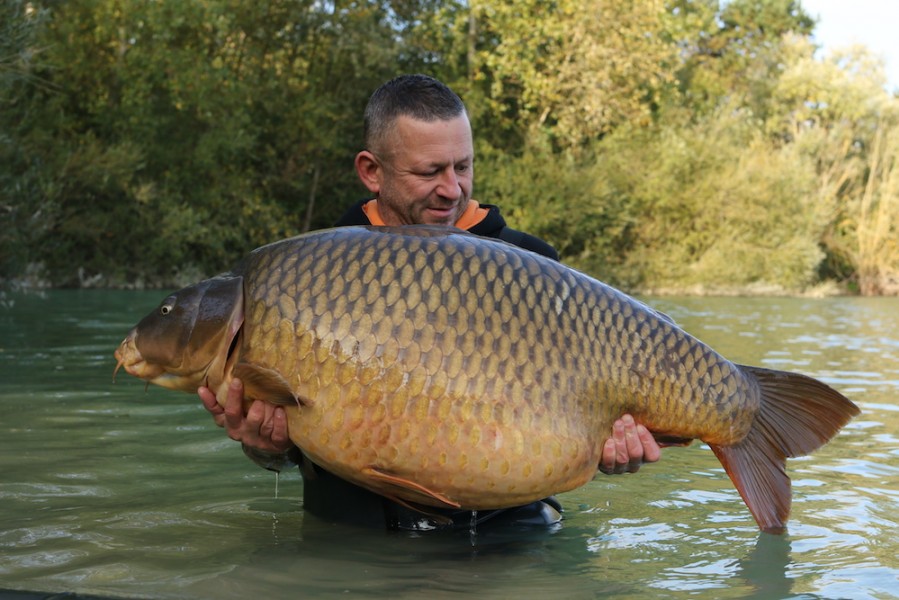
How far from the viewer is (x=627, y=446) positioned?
8.77 ft

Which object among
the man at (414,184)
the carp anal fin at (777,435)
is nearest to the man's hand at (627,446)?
the carp anal fin at (777,435)

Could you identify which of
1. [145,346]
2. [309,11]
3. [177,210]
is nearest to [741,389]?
[145,346]

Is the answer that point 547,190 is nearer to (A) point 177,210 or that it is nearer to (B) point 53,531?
(A) point 177,210

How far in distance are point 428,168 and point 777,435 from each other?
45.7 inches

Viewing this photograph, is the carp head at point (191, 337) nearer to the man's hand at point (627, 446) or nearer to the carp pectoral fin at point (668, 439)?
the man's hand at point (627, 446)

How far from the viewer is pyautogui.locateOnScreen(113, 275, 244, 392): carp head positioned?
2541 mm

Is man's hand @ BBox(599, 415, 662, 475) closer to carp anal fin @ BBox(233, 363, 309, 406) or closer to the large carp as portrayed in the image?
the large carp

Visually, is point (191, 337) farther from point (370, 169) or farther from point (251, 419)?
Answer: point (370, 169)

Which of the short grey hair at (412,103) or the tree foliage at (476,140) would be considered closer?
the short grey hair at (412,103)

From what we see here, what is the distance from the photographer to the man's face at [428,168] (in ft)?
10.2

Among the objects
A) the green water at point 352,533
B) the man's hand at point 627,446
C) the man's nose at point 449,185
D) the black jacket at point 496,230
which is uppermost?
the man's nose at point 449,185

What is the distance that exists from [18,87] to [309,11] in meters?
7.35

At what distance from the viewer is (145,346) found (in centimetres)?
260

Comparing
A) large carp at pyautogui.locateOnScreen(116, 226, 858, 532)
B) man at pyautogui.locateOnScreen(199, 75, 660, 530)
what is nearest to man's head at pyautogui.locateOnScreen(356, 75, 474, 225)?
man at pyautogui.locateOnScreen(199, 75, 660, 530)
